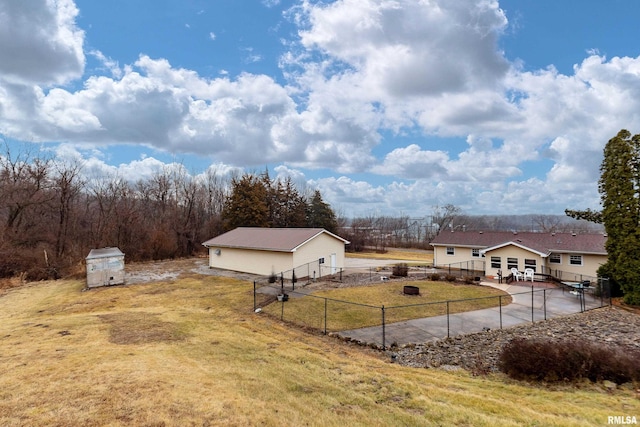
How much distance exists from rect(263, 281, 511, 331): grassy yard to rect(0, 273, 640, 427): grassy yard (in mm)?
2065

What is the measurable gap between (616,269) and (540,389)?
1687 centimetres

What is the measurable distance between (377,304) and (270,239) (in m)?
13.3

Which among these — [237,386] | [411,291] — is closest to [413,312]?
[411,291]

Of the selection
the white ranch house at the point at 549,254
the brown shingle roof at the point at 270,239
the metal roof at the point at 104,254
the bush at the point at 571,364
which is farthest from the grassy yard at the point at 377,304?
the metal roof at the point at 104,254

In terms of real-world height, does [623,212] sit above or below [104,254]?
above

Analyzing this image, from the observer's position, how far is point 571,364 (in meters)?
8.09

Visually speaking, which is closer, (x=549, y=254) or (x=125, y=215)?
(x=549, y=254)

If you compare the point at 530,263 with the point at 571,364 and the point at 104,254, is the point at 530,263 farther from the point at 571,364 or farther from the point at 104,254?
the point at 104,254

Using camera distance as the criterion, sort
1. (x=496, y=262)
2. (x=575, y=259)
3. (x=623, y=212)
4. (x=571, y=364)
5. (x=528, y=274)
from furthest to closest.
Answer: (x=496, y=262) < (x=575, y=259) < (x=528, y=274) < (x=623, y=212) < (x=571, y=364)

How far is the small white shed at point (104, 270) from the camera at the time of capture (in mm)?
22953

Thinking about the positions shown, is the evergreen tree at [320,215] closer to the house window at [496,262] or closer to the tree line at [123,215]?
the tree line at [123,215]

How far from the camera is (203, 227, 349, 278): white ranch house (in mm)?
25562

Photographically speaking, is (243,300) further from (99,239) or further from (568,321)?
(99,239)

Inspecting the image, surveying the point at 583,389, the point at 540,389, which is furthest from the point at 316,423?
the point at 583,389
